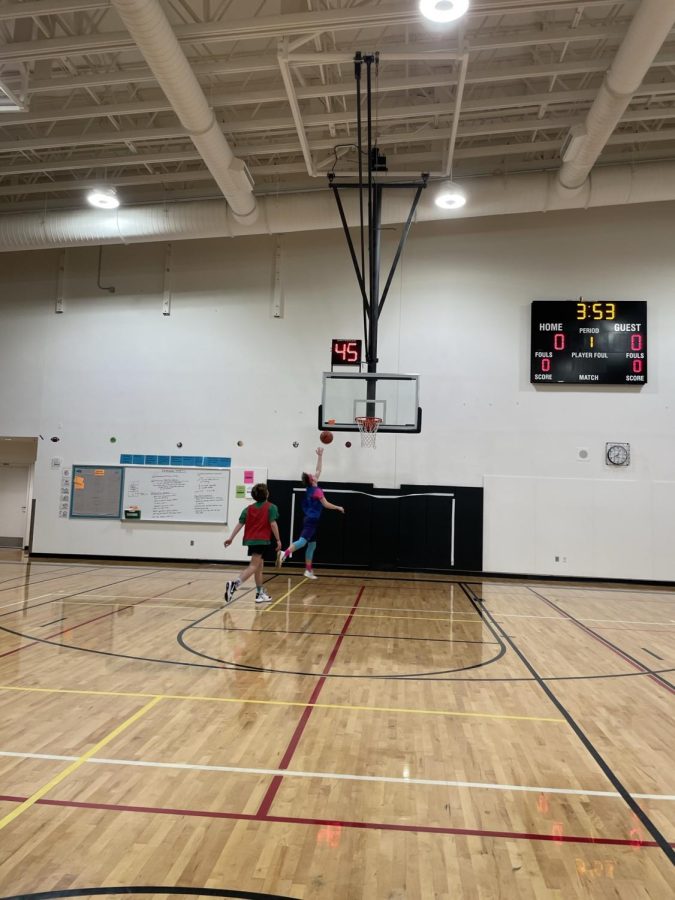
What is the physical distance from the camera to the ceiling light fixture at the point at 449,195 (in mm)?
11805

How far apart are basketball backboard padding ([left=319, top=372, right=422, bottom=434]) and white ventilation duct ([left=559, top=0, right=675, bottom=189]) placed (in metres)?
4.76

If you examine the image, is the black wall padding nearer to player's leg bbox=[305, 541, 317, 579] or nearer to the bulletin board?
player's leg bbox=[305, 541, 317, 579]

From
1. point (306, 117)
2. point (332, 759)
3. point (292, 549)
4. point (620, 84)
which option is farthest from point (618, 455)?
point (332, 759)

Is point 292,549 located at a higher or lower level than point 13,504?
lower

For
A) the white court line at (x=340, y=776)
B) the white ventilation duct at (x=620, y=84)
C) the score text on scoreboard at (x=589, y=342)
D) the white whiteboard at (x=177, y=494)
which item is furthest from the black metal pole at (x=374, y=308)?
the white court line at (x=340, y=776)

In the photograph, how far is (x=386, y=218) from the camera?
12.8 m

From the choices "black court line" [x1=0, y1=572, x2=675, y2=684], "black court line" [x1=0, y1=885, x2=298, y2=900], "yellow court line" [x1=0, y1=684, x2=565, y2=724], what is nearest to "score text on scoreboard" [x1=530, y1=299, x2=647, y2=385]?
"black court line" [x1=0, y1=572, x2=675, y2=684]

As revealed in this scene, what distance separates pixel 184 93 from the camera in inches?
354

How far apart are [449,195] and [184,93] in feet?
16.9

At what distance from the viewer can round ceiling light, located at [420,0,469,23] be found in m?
6.87

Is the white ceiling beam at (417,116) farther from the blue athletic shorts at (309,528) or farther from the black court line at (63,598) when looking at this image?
the black court line at (63,598)

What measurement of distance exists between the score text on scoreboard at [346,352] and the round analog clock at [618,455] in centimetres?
565

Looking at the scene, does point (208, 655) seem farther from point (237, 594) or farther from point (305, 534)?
point (305, 534)

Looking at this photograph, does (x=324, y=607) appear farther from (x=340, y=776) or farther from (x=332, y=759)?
(x=340, y=776)
